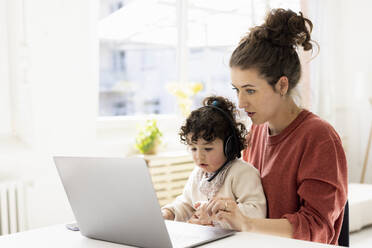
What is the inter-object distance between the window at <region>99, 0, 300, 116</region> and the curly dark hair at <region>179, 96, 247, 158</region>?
208cm

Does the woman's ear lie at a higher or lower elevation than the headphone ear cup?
higher

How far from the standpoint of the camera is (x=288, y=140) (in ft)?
4.92

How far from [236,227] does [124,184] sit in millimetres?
336

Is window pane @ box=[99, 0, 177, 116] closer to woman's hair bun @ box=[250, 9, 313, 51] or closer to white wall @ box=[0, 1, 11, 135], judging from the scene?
white wall @ box=[0, 1, 11, 135]

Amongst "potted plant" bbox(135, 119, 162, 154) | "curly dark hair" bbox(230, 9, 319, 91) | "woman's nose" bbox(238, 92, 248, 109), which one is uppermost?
"curly dark hair" bbox(230, 9, 319, 91)

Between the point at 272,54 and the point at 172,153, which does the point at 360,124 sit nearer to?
the point at 172,153

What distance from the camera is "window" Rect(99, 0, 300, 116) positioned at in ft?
12.0

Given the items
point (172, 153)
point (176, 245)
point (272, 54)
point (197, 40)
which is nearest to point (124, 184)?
point (176, 245)

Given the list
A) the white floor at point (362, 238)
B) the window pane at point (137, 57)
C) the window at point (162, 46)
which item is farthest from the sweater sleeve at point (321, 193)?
the window pane at point (137, 57)

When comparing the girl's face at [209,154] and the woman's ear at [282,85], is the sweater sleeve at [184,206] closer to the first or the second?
the girl's face at [209,154]

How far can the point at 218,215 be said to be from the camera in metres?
1.23

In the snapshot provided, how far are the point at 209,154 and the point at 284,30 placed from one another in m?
0.44

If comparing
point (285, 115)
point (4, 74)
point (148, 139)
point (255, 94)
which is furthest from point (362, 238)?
point (4, 74)

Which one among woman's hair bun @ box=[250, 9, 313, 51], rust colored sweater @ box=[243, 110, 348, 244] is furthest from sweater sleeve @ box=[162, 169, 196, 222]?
woman's hair bun @ box=[250, 9, 313, 51]
